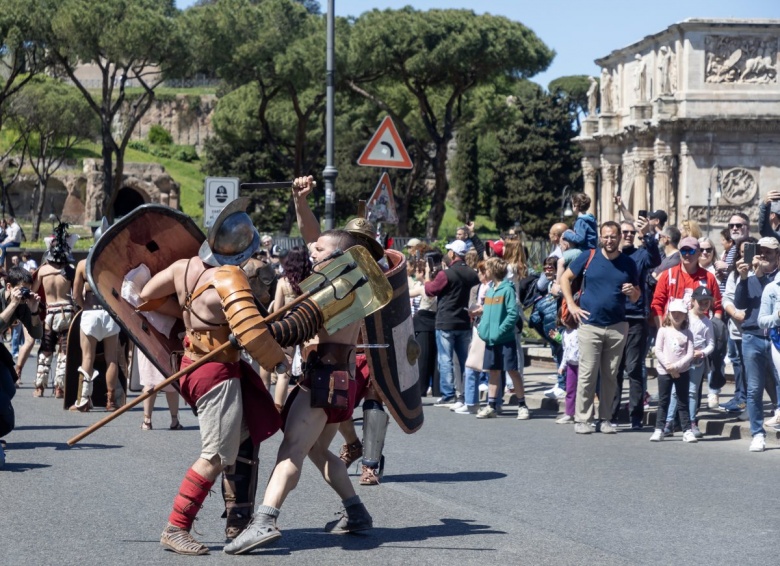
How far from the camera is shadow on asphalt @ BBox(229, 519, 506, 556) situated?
6.99 m

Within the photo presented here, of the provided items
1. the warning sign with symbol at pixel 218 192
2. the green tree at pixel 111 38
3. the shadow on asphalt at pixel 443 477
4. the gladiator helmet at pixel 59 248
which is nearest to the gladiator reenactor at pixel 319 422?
the shadow on asphalt at pixel 443 477

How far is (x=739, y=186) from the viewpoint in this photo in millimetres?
49219

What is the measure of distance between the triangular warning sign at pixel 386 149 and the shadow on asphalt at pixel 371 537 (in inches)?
327

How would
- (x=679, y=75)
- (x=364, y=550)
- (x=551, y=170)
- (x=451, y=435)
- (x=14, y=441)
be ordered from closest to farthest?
1. (x=364, y=550)
2. (x=14, y=441)
3. (x=451, y=435)
4. (x=679, y=75)
5. (x=551, y=170)

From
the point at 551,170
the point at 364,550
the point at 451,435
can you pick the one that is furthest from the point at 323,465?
the point at 551,170

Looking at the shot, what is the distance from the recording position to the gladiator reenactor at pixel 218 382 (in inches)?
262

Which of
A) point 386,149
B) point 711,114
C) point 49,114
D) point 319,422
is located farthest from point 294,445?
point 49,114

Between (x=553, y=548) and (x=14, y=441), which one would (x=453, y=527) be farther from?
(x=14, y=441)

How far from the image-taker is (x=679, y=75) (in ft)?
161

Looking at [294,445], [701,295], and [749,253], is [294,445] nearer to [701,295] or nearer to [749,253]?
[701,295]

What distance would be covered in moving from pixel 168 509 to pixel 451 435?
4.51 m

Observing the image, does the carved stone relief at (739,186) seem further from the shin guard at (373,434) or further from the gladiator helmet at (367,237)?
the gladiator helmet at (367,237)

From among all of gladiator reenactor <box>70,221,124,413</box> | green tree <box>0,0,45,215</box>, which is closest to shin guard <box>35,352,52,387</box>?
gladiator reenactor <box>70,221,124,413</box>

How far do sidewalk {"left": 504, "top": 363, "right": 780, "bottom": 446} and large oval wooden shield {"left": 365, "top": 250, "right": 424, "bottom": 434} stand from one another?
14.9ft
